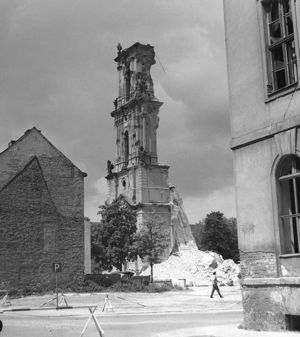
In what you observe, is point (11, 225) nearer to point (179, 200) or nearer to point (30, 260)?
point (30, 260)

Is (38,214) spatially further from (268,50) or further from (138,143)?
(138,143)

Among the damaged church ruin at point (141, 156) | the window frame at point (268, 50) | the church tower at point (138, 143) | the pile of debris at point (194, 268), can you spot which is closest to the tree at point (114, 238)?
the pile of debris at point (194, 268)

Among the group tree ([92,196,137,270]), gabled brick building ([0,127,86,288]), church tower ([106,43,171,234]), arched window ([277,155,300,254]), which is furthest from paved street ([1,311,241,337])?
church tower ([106,43,171,234])

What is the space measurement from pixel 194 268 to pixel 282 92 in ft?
196

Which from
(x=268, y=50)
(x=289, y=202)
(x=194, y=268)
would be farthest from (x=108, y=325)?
(x=194, y=268)

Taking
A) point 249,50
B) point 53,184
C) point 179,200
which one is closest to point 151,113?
point 179,200

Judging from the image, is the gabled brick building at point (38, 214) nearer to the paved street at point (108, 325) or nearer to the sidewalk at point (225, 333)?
the paved street at point (108, 325)

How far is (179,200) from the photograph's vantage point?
9244 cm

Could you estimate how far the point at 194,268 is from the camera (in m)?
70.0

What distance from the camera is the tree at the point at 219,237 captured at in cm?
9000

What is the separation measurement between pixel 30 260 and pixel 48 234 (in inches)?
83.6

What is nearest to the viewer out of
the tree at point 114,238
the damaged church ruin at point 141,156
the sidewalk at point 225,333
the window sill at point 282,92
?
the sidewalk at point 225,333

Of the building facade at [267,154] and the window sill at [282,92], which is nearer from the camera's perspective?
the building facade at [267,154]

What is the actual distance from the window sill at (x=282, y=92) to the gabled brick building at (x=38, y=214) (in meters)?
27.1
